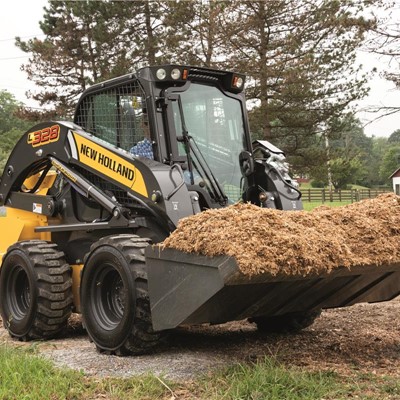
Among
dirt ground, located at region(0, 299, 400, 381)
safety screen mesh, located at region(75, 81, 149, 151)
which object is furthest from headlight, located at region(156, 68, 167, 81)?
dirt ground, located at region(0, 299, 400, 381)

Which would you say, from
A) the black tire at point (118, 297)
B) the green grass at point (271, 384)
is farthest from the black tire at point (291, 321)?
the green grass at point (271, 384)

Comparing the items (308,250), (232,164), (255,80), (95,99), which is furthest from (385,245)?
(255,80)

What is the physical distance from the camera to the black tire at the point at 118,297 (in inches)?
200

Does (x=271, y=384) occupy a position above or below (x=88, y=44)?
below

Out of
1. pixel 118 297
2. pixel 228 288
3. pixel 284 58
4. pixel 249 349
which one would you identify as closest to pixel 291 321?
pixel 249 349

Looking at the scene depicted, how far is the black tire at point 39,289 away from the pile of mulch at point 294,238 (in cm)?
205

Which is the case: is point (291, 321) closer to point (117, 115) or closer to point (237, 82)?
point (237, 82)

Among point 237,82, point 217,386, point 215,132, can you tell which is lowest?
point 217,386

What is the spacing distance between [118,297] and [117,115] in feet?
6.60

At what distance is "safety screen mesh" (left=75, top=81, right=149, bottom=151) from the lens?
622 cm

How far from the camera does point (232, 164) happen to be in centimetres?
652

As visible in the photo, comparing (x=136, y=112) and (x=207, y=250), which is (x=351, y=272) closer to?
(x=207, y=250)

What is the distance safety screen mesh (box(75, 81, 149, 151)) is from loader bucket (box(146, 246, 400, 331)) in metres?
1.82

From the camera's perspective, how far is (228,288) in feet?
14.7
